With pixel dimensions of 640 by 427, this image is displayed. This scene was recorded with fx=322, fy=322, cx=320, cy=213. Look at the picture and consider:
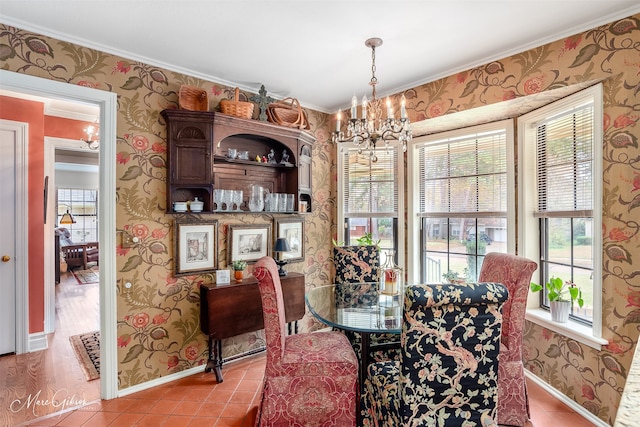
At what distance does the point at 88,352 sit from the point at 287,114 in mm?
3204

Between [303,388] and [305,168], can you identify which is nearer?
[303,388]

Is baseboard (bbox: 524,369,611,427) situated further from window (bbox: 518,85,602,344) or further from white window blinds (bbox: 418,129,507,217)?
white window blinds (bbox: 418,129,507,217)

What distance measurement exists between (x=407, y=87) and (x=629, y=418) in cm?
314

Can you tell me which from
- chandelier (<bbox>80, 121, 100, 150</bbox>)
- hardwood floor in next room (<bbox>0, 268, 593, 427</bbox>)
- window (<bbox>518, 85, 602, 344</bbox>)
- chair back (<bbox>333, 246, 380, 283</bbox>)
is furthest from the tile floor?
chandelier (<bbox>80, 121, 100, 150</bbox>)

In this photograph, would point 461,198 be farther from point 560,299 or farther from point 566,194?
point 560,299

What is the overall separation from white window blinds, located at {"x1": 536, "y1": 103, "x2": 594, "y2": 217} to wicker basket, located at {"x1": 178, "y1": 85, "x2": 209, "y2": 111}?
290cm

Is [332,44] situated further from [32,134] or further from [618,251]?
[32,134]

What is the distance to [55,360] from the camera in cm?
313

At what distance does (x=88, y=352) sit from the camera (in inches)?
131

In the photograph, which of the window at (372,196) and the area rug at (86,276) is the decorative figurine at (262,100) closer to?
the window at (372,196)

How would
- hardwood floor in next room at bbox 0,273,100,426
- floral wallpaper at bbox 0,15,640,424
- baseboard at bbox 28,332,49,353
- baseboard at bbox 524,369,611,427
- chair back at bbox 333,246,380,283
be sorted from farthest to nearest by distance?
baseboard at bbox 28,332,49,353 < chair back at bbox 333,246,380,283 < hardwood floor in next room at bbox 0,273,100,426 < baseboard at bbox 524,369,611,427 < floral wallpaper at bbox 0,15,640,424

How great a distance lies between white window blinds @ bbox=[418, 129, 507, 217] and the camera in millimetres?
3053

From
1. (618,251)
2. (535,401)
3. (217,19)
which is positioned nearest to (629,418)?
(618,251)

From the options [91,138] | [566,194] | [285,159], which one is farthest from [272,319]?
[91,138]
